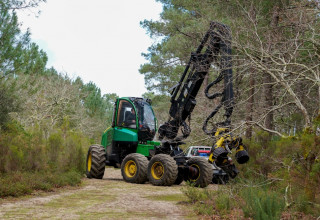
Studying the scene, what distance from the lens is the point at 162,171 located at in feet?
42.5

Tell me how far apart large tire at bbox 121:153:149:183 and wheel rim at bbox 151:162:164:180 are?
35cm

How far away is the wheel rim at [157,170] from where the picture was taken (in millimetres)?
12977

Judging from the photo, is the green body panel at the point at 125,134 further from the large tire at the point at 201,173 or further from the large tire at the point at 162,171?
the large tire at the point at 201,173

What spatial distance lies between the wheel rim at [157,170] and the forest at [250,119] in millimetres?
1403

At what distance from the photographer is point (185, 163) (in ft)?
43.5

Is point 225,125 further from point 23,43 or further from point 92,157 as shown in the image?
point 23,43

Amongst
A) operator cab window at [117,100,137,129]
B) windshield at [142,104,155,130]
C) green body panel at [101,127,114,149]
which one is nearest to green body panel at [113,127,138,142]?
operator cab window at [117,100,137,129]

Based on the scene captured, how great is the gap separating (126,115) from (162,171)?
311cm

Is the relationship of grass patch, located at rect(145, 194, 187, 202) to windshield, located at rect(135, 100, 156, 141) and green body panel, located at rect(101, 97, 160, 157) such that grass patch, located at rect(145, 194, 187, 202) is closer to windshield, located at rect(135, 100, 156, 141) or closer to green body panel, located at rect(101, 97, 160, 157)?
green body panel, located at rect(101, 97, 160, 157)

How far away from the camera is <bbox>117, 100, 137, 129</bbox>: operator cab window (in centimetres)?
1490

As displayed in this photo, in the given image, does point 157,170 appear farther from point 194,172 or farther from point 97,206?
point 97,206

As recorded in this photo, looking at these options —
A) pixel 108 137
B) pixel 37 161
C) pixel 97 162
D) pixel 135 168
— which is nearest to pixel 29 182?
pixel 37 161

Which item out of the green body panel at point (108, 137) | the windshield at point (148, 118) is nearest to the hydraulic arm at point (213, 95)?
the windshield at point (148, 118)

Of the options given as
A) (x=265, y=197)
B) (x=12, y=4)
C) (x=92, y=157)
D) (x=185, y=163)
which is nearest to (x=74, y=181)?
(x=92, y=157)
